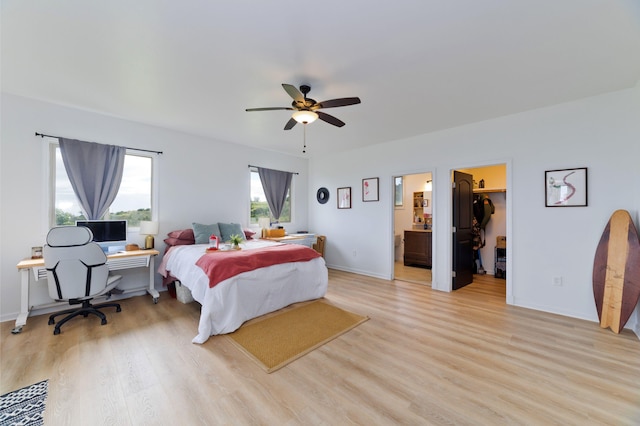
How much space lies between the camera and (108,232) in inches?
142

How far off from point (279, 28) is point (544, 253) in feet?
13.6

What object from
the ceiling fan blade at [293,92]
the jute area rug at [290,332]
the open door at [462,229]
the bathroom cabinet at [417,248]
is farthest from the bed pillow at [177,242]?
the bathroom cabinet at [417,248]

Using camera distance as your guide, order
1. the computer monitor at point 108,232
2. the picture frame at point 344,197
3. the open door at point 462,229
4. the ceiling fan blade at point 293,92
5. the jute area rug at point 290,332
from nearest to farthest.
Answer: the ceiling fan blade at point 293,92 → the jute area rug at point 290,332 → the computer monitor at point 108,232 → the open door at point 462,229 → the picture frame at point 344,197

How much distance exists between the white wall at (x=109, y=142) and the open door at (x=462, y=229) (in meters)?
3.78

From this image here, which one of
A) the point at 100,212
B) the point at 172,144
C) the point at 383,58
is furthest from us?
the point at 172,144

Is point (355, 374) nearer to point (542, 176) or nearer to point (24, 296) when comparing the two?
point (542, 176)

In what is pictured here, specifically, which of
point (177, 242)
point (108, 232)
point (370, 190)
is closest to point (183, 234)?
point (177, 242)

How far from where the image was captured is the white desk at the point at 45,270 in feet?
9.46

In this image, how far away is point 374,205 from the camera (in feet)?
17.5

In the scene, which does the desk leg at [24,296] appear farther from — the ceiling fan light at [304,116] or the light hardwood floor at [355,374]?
the ceiling fan light at [304,116]

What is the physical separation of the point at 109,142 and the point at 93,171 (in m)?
0.49

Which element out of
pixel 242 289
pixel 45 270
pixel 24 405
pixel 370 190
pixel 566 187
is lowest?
pixel 24 405

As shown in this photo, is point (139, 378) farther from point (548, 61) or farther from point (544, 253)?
point (544, 253)

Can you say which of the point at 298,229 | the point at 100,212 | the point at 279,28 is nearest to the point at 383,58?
the point at 279,28
